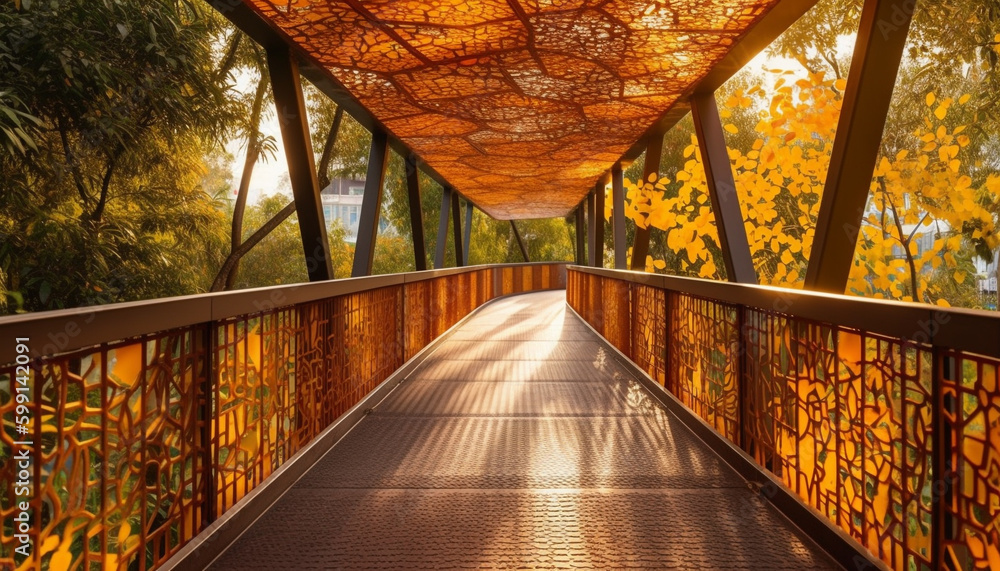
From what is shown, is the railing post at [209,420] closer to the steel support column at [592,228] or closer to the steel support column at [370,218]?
the steel support column at [370,218]

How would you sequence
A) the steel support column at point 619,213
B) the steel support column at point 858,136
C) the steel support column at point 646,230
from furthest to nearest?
the steel support column at point 619,213
the steel support column at point 646,230
the steel support column at point 858,136

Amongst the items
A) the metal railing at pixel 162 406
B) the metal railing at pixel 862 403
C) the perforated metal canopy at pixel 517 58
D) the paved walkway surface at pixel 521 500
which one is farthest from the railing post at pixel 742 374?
the metal railing at pixel 162 406

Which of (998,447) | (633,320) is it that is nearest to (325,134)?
(633,320)

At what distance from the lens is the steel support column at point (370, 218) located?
16.8 feet

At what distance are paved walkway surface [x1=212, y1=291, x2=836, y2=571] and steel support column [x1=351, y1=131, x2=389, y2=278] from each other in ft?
5.08

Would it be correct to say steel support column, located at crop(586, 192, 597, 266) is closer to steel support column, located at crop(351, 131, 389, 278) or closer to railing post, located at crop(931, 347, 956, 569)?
steel support column, located at crop(351, 131, 389, 278)

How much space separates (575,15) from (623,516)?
256 centimetres

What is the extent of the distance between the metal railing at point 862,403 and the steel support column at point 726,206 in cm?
63

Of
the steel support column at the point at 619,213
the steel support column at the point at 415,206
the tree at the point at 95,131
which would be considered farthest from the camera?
the steel support column at the point at 619,213

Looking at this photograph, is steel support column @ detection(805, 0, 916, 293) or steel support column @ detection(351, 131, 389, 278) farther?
steel support column @ detection(351, 131, 389, 278)

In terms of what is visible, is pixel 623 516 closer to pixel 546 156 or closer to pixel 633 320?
pixel 633 320

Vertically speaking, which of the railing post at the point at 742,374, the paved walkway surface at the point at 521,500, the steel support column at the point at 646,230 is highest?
the steel support column at the point at 646,230

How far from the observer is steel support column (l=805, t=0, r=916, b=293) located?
2.23 meters

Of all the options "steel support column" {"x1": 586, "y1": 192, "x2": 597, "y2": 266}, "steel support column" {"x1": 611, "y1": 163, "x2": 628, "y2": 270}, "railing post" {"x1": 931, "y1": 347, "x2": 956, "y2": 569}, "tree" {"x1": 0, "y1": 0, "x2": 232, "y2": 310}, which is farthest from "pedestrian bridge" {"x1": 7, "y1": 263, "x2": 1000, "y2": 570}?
"steel support column" {"x1": 586, "y1": 192, "x2": 597, "y2": 266}
